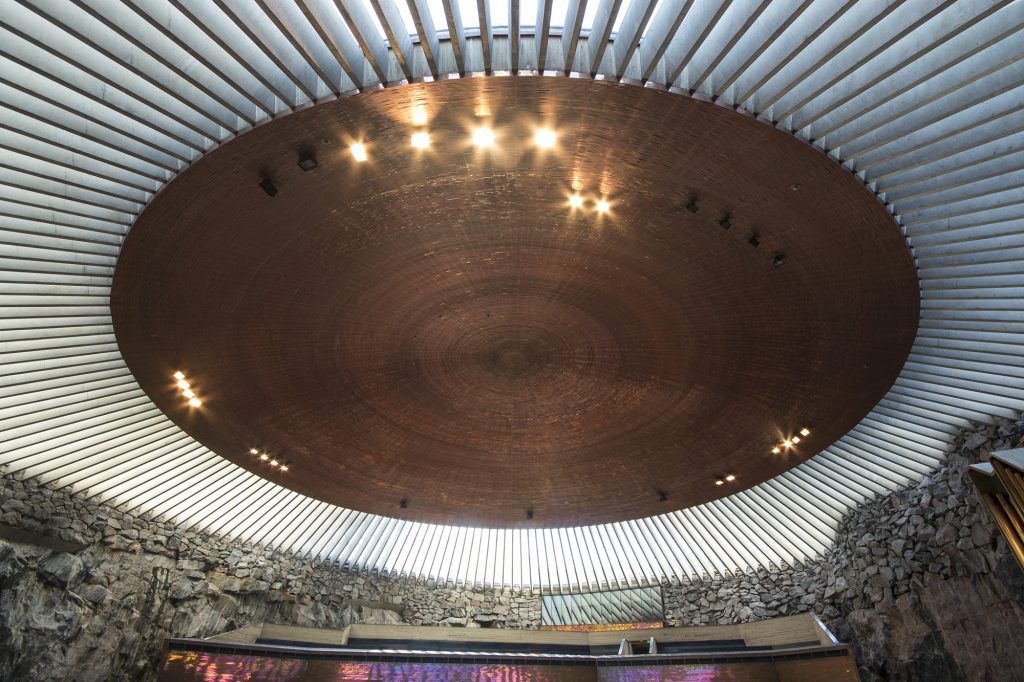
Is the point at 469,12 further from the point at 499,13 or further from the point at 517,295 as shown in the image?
the point at 517,295

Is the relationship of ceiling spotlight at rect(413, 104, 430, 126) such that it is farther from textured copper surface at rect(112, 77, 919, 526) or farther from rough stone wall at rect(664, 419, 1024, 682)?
rough stone wall at rect(664, 419, 1024, 682)

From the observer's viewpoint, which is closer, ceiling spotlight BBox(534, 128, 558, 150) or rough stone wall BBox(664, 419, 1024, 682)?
ceiling spotlight BBox(534, 128, 558, 150)

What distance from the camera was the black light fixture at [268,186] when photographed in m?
7.62

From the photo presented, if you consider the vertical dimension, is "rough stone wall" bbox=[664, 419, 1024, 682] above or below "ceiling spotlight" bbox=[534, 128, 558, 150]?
below

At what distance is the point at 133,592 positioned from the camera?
14883 mm

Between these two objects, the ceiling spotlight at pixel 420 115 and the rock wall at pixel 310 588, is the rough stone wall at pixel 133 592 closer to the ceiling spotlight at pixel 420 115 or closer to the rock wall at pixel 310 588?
the rock wall at pixel 310 588

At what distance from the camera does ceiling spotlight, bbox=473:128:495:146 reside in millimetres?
7133

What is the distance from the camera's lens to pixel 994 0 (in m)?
5.80

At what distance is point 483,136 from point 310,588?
55.6 ft

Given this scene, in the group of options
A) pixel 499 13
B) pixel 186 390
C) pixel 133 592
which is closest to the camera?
pixel 499 13

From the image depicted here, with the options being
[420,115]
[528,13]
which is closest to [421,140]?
[420,115]

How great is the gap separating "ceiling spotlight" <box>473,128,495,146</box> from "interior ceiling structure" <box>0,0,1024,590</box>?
2.82 feet

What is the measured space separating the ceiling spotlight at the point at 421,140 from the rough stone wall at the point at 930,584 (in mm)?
13498

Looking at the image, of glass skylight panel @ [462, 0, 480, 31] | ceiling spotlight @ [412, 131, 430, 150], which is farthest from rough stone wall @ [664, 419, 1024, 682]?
glass skylight panel @ [462, 0, 480, 31]
